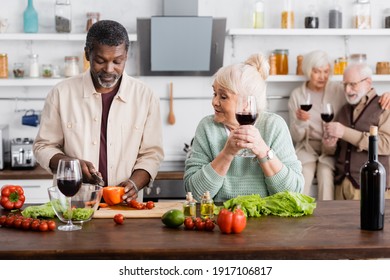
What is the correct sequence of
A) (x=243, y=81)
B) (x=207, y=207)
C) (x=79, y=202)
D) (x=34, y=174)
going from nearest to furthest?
(x=79, y=202) < (x=207, y=207) < (x=243, y=81) < (x=34, y=174)

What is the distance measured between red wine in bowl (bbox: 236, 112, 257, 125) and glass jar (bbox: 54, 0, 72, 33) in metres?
3.21

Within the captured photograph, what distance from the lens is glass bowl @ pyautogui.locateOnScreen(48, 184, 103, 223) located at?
2.73 metres

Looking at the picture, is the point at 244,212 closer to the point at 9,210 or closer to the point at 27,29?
the point at 9,210

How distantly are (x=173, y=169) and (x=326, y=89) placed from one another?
4.73 feet

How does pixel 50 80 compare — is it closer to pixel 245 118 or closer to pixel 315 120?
pixel 315 120

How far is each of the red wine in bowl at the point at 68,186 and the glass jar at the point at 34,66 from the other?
3.43 metres

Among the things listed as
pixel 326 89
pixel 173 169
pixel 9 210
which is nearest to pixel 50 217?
pixel 9 210

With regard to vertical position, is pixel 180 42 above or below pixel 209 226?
above

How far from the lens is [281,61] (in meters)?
6.14

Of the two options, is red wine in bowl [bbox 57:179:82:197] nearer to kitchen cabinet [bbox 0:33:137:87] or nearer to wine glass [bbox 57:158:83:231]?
wine glass [bbox 57:158:83:231]

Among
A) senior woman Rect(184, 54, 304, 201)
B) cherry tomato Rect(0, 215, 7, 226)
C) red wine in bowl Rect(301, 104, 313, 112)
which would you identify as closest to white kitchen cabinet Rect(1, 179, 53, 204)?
red wine in bowl Rect(301, 104, 313, 112)

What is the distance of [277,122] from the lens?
335 centimetres

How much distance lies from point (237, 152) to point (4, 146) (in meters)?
3.30

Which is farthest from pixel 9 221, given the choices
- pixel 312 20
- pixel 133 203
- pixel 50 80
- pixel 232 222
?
pixel 312 20
